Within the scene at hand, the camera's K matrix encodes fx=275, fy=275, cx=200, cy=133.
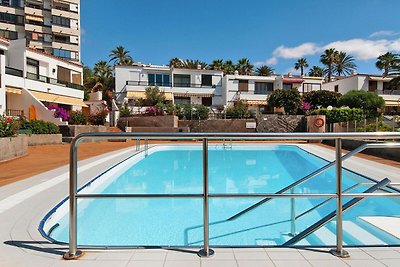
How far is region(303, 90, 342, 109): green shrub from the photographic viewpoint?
38000 mm

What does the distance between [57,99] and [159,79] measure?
1616 centimetres

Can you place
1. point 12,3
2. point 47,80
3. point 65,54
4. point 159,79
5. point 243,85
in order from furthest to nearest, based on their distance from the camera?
point 65,54 → point 12,3 → point 243,85 → point 159,79 → point 47,80

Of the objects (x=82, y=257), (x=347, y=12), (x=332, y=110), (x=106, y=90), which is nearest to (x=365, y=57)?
(x=332, y=110)

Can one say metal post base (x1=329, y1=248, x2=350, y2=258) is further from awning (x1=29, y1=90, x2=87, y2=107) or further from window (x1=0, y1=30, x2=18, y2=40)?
window (x1=0, y1=30, x2=18, y2=40)

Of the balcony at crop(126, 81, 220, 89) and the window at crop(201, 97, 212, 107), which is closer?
the balcony at crop(126, 81, 220, 89)

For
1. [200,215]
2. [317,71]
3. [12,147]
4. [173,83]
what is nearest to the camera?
[200,215]

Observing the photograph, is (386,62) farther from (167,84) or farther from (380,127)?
(380,127)

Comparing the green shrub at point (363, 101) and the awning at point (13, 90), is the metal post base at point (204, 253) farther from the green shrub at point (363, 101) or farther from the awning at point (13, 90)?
the green shrub at point (363, 101)

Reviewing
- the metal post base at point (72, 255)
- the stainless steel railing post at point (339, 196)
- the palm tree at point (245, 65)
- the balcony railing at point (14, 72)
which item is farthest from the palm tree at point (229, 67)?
the metal post base at point (72, 255)

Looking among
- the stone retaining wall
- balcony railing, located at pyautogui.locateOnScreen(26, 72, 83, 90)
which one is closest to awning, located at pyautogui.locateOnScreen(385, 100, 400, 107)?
the stone retaining wall

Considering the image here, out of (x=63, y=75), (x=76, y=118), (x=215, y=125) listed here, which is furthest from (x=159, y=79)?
(x=76, y=118)

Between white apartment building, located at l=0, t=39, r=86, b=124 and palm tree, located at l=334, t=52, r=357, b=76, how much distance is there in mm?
54957

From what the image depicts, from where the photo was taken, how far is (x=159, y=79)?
41750 millimetres

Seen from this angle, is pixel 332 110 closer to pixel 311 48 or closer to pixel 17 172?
pixel 17 172
